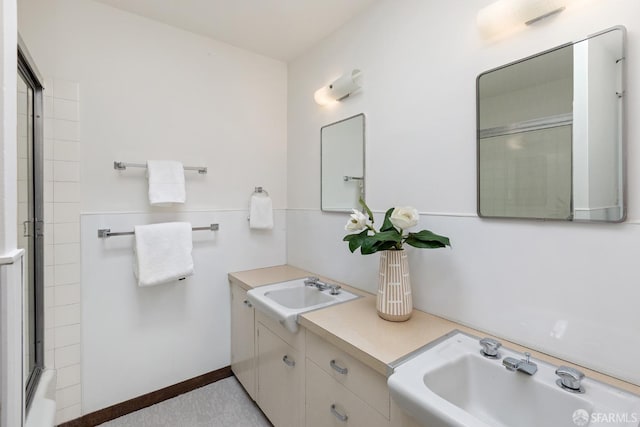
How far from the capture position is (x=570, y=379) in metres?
0.83

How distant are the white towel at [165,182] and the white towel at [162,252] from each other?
0.51 ft

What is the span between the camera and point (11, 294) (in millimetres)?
759

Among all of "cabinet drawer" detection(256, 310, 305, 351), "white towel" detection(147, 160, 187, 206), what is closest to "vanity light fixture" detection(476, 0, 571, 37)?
"cabinet drawer" detection(256, 310, 305, 351)

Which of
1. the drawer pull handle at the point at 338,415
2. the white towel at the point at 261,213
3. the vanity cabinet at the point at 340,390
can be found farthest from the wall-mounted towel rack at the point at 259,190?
the drawer pull handle at the point at 338,415

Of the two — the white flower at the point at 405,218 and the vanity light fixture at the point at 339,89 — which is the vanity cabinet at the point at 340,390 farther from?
the vanity light fixture at the point at 339,89

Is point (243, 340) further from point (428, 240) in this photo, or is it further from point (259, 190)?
point (428, 240)

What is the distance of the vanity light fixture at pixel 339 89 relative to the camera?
169 centimetres

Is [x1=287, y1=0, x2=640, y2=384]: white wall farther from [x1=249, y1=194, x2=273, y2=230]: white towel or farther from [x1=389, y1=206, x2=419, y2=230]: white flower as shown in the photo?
[x1=249, y1=194, x2=273, y2=230]: white towel

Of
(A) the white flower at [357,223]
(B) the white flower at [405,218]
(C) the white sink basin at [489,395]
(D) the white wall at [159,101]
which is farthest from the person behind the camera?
(D) the white wall at [159,101]

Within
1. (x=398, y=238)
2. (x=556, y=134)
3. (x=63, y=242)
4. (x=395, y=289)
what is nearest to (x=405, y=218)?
(x=398, y=238)

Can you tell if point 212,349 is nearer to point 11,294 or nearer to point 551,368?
point 11,294

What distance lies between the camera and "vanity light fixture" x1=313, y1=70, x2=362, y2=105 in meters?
1.69

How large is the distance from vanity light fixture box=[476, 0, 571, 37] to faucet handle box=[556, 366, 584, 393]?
3.79 feet

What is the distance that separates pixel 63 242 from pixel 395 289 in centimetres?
176
